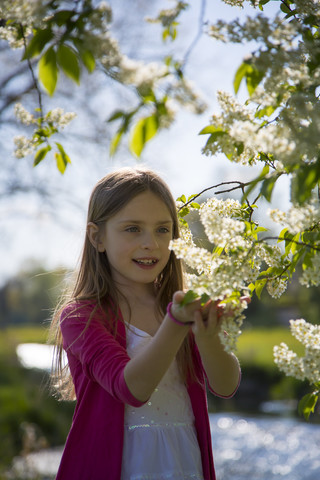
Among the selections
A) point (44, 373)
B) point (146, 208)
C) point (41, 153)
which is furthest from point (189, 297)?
point (44, 373)

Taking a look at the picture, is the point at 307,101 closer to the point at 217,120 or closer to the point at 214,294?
the point at 217,120

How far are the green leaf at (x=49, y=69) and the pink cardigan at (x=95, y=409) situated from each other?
844mm

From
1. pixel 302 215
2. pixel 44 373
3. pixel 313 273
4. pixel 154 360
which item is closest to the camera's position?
pixel 302 215

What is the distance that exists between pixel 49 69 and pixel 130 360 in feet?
2.77

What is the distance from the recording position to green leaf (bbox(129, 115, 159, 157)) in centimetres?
112

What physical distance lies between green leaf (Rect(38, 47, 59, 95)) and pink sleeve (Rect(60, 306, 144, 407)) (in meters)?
0.83

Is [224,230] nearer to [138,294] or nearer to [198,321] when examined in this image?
[198,321]

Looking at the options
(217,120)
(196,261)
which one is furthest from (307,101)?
(196,261)

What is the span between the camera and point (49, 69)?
3.98 ft

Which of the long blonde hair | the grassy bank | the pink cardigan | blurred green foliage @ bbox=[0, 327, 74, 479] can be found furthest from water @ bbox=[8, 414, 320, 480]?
the pink cardigan

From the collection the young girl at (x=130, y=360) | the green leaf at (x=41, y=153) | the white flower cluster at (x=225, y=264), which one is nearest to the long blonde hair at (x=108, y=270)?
the young girl at (x=130, y=360)

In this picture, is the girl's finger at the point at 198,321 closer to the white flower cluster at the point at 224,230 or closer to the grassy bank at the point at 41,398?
the white flower cluster at the point at 224,230

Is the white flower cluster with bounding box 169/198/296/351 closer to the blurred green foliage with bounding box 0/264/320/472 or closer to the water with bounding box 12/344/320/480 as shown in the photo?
the blurred green foliage with bounding box 0/264/320/472

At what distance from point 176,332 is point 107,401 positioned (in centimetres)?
51
